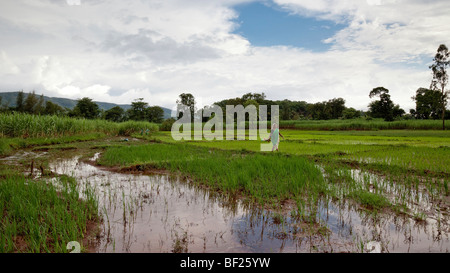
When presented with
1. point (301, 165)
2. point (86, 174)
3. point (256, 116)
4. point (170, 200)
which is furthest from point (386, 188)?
point (256, 116)

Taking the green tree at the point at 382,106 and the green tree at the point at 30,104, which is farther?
the green tree at the point at 382,106

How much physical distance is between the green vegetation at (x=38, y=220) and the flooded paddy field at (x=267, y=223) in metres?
0.30

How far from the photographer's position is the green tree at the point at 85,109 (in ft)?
156

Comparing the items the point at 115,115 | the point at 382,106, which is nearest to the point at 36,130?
the point at 115,115

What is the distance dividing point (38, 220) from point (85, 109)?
52589 mm

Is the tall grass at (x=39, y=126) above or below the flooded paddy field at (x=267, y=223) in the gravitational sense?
above

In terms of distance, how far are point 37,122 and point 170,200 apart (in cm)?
1466

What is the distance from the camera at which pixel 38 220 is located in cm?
A: 323

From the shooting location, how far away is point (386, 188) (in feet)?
16.5

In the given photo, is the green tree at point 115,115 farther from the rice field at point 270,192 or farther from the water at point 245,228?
the water at point 245,228

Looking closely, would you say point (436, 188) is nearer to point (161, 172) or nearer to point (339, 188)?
point (339, 188)

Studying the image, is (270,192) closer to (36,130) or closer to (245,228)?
(245,228)

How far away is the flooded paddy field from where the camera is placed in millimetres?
2869

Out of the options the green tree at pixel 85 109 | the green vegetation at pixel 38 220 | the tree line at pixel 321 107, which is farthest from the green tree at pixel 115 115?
the green vegetation at pixel 38 220
